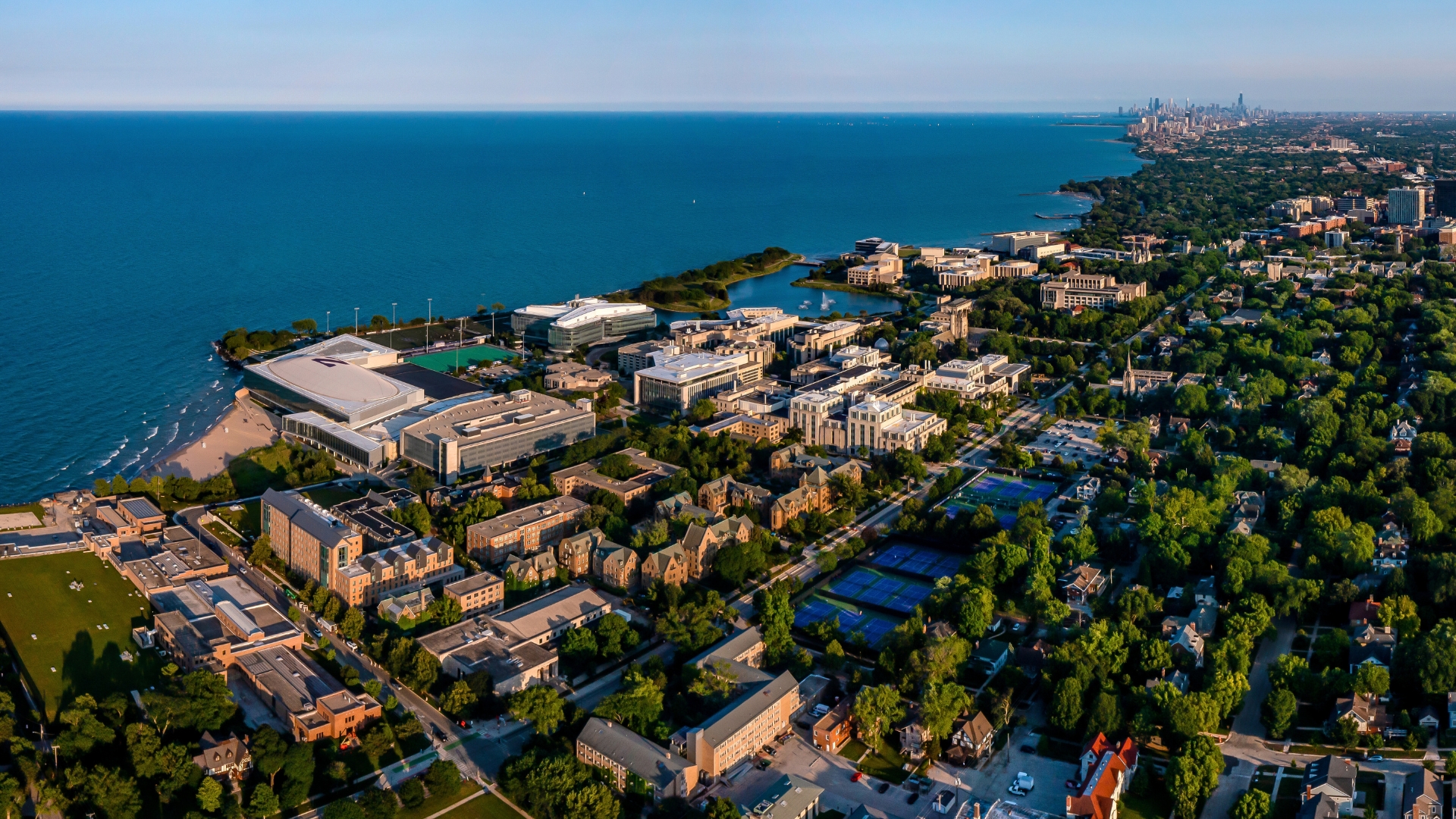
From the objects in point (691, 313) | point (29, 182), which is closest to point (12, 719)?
point (691, 313)

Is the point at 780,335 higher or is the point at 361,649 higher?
the point at 780,335

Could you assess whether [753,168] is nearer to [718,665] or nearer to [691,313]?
[691,313]

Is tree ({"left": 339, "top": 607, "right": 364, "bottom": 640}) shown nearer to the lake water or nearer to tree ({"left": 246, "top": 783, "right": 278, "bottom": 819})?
tree ({"left": 246, "top": 783, "right": 278, "bottom": 819})

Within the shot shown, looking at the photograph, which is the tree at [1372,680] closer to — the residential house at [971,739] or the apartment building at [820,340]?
the residential house at [971,739]

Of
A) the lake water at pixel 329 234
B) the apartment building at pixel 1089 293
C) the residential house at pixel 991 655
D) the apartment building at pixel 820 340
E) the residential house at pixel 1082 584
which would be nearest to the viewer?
the residential house at pixel 991 655

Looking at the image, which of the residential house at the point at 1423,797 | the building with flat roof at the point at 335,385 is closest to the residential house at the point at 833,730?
the residential house at the point at 1423,797

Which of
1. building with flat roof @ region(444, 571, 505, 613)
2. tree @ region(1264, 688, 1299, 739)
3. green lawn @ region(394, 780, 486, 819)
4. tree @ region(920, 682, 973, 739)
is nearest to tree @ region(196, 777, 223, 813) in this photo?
green lawn @ region(394, 780, 486, 819)
